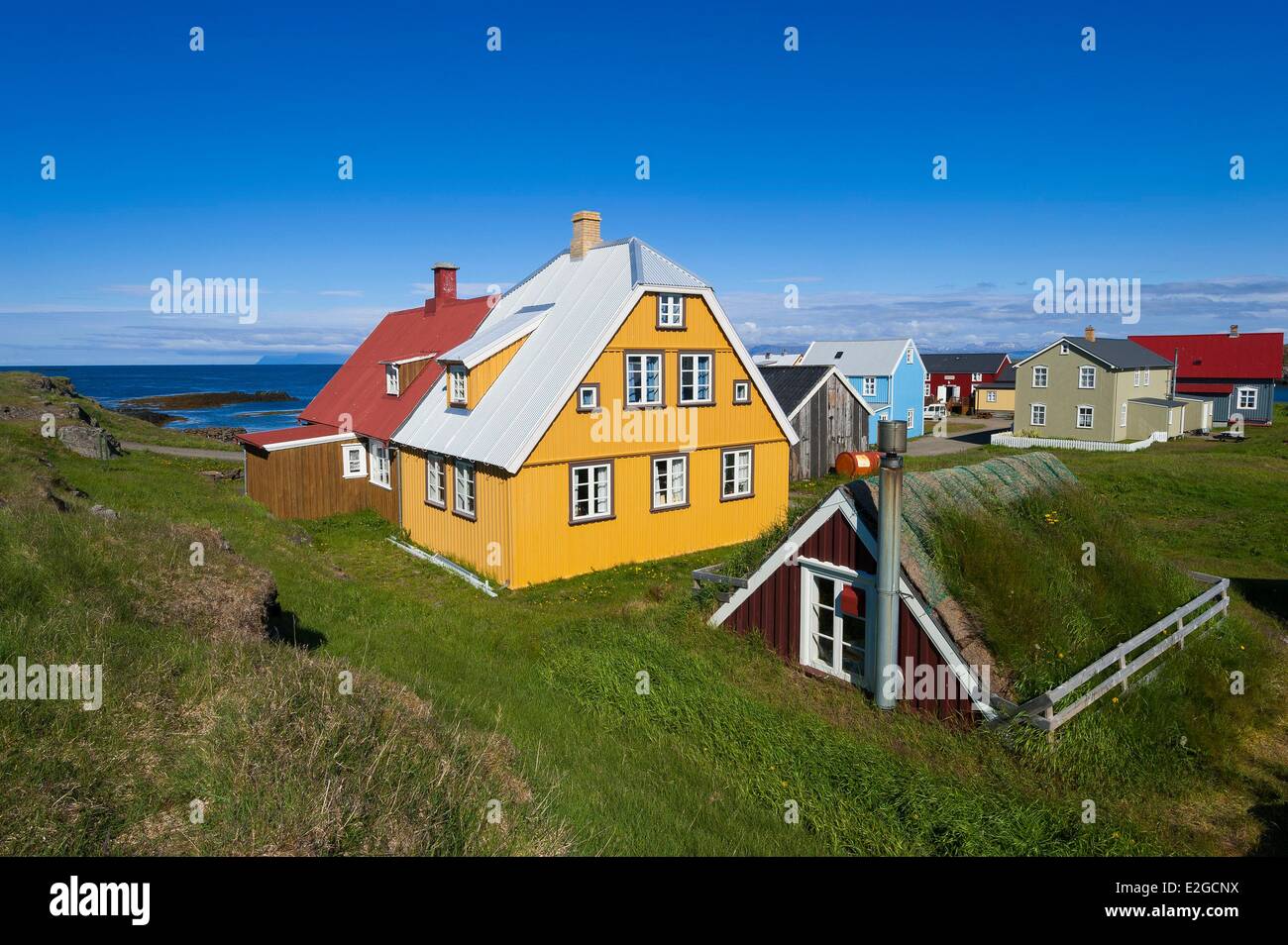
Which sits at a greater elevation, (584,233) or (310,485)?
(584,233)

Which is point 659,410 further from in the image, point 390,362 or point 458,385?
point 390,362

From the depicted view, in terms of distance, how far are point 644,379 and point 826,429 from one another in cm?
1819

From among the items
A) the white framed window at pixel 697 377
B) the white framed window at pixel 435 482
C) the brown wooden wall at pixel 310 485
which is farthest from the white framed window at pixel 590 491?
the brown wooden wall at pixel 310 485

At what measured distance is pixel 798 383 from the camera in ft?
124

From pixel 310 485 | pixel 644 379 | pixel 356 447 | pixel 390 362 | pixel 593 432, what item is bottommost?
pixel 310 485

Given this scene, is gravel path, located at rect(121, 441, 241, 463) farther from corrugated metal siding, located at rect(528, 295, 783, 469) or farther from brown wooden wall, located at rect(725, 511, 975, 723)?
brown wooden wall, located at rect(725, 511, 975, 723)

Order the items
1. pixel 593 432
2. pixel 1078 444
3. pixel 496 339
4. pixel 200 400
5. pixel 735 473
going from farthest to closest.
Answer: pixel 200 400 → pixel 1078 444 → pixel 735 473 → pixel 496 339 → pixel 593 432

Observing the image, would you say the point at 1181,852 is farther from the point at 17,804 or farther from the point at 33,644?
the point at 33,644

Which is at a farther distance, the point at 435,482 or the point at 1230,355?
the point at 1230,355

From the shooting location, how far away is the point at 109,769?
661cm

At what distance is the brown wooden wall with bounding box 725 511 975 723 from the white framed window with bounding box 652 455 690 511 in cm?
846

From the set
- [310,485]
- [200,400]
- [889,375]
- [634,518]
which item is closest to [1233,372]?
[889,375]
